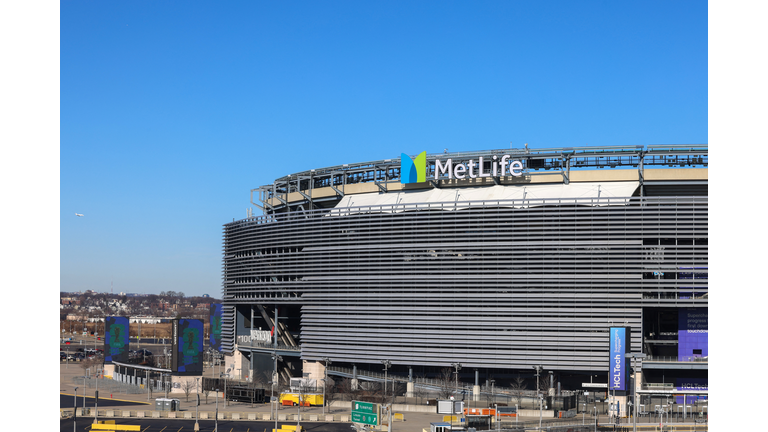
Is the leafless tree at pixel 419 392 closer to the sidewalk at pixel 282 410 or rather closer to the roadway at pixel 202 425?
the sidewalk at pixel 282 410

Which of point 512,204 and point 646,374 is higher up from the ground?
point 512,204

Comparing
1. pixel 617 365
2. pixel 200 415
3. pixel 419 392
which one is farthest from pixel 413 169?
pixel 200 415

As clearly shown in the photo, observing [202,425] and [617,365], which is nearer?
[202,425]

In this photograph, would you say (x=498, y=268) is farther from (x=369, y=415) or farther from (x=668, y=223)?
(x=369, y=415)

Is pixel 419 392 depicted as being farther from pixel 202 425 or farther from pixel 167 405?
pixel 202 425

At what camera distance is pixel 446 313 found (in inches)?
4771

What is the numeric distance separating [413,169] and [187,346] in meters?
47.7

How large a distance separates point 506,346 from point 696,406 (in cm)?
2749

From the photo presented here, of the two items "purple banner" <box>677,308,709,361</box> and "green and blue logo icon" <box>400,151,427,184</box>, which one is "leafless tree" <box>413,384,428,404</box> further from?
"purple banner" <box>677,308,709,361</box>

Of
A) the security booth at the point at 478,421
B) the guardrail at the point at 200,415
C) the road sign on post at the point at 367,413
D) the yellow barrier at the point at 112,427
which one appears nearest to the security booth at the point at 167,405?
the guardrail at the point at 200,415

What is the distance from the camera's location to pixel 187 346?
431 feet

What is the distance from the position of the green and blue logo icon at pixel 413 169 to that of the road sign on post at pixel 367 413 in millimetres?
62860

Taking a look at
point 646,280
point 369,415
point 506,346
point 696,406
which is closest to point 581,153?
point 646,280

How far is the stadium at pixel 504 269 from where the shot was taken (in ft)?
372
